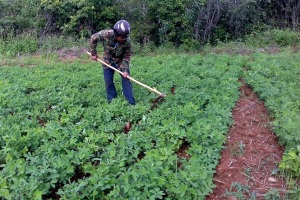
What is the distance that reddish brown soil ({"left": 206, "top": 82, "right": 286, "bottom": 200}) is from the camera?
410 cm

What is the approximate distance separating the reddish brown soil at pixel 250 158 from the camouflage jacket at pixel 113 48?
229 centimetres

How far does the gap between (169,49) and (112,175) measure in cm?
1071

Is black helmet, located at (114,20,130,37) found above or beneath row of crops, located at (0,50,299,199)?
above

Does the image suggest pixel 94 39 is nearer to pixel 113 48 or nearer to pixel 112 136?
pixel 113 48

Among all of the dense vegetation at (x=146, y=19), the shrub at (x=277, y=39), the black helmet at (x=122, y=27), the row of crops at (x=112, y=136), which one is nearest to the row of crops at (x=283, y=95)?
the row of crops at (x=112, y=136)

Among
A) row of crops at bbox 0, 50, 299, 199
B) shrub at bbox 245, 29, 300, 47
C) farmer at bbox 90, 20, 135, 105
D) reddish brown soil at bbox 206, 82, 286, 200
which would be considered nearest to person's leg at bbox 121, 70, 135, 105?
farmer at bbox 90, 20, 135, 105

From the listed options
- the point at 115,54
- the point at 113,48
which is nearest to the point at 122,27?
A: the point at 113,48

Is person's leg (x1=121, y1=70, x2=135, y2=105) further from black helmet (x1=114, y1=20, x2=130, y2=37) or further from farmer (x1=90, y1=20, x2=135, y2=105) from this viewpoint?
black helmet (x1=114, y1=20, x2=130, y2=37)

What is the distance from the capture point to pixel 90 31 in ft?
48.2

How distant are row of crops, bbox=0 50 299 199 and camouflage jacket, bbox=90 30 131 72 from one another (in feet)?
2.31

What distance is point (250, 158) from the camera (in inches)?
187

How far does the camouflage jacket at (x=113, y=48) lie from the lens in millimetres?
6337

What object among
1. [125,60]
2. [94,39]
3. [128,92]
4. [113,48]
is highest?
[94,39]

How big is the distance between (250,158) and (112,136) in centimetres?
194
